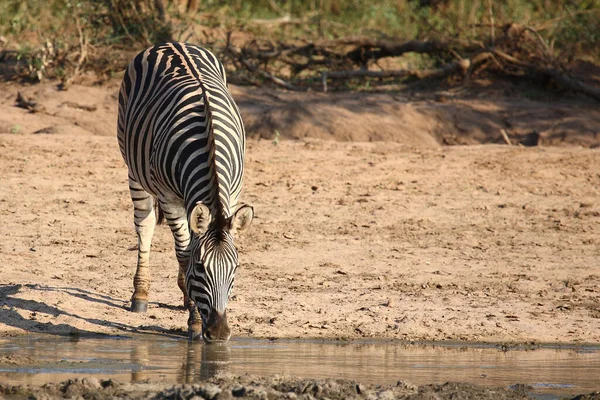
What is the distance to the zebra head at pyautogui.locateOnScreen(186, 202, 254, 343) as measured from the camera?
5.68 meters

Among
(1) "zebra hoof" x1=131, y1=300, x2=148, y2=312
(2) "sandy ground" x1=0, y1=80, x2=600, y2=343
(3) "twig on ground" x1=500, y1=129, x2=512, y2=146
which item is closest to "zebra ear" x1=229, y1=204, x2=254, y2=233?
(2) "sandy ground" x1=0, y1=80, x2=600, y2=343

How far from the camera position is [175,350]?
6.26 metres

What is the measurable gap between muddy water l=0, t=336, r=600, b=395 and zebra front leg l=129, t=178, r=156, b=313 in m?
0.77

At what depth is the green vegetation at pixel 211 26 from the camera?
42.6 feet

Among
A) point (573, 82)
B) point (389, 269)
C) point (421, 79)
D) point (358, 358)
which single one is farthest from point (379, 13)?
point (358, 358)

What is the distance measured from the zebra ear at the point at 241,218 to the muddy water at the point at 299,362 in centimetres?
80

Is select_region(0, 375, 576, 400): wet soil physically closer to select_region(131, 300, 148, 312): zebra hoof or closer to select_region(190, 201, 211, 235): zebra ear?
select_region(190, 201, 211, 235): zebra ear

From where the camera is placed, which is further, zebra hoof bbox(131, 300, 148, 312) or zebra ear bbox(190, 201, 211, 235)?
zebra hoof bbox(131, 300, 148, 312)

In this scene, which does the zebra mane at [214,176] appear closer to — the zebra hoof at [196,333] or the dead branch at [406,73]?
the zebra hoof at [196,333]

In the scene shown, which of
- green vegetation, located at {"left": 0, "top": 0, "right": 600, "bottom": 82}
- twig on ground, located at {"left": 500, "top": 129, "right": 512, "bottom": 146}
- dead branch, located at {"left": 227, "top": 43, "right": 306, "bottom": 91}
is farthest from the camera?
dead branch, located at {"left": 227, "top": 43, "right": 306, "bottom": 91}

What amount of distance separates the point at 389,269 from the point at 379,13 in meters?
10.1

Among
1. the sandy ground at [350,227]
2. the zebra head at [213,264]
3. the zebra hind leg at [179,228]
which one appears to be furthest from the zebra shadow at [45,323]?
the zebra head at [213,264]

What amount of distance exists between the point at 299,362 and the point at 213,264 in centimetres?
81

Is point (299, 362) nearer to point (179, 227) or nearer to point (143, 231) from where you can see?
point (179, 227)
